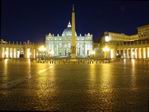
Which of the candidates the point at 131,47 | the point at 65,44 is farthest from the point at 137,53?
the point at 65,44

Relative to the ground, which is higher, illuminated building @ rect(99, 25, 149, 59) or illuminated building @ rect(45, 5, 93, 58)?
illuminated building @ rect(45, 5, 93, 58)

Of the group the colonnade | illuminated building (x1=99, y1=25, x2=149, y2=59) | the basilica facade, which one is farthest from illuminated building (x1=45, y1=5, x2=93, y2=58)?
the colonnade

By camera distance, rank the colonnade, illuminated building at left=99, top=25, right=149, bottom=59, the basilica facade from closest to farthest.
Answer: the colonnade < illuminated building at left=99, top=25, right=149, bottom=59 < the basilica facade

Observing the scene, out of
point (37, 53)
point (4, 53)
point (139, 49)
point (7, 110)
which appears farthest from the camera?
point (37, 53)

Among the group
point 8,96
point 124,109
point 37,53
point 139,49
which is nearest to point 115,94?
point 124,109

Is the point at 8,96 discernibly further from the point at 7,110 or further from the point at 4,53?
the point at 4,53

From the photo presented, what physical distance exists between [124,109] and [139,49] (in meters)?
88.2

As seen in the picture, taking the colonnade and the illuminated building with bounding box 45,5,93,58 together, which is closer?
the colonnade

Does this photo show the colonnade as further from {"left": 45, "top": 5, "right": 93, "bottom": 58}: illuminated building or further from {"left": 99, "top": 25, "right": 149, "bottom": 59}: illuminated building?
{"left": 45, "top": 5, "right": 93, "bottom": 58}: illuminated building

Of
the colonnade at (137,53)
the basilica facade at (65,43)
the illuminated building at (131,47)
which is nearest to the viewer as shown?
the colonnade at (137,53)

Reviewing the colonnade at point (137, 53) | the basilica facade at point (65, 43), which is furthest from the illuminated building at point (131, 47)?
the basilica facade at point (65, 43)

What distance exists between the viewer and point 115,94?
9703mm

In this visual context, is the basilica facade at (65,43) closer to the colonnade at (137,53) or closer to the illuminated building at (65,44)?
the illuminated building at (65,44)

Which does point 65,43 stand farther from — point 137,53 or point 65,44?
point 137,53
